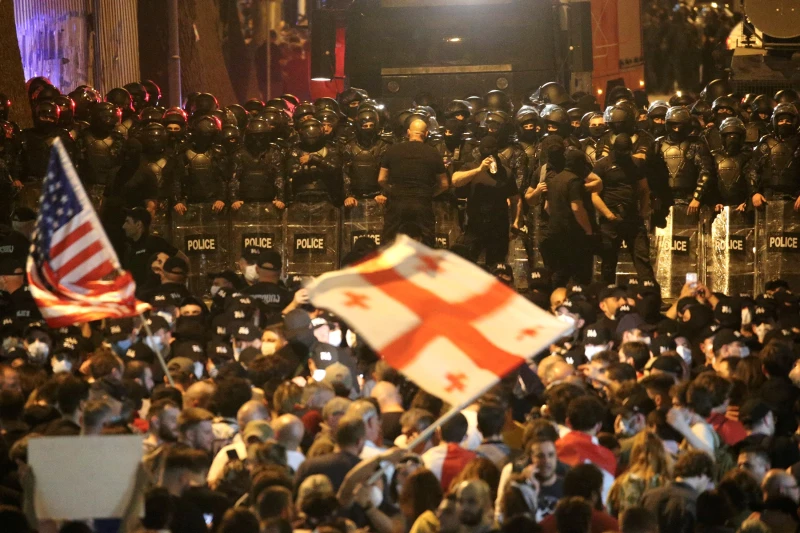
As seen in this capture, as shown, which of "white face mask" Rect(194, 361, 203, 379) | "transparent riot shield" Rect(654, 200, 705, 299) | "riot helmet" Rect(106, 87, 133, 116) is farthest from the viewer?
"riot helmet" Rect(106, 87, 133, 116)

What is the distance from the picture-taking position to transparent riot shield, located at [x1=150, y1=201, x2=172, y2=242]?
1684 centimetres

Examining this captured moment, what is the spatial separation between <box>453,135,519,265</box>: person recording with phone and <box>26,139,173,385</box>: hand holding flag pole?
25.3 feet

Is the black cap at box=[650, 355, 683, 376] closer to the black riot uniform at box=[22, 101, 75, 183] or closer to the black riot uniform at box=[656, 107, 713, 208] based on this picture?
the black riot uniform at box=[656, 107, 713, 208]

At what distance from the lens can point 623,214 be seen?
15.8 metres

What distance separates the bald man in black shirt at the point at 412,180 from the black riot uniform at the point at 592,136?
8.42ft

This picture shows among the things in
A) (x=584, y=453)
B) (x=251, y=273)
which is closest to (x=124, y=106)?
(x=251, y=273)

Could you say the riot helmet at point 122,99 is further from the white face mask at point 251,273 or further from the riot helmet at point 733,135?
the riot helmet at point 733,135

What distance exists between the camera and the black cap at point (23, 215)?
16594 millimetres

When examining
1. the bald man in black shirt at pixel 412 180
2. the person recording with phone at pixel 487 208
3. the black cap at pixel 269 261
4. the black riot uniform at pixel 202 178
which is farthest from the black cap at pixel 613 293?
the black riot uniform at pixel 202 178

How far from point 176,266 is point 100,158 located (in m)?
4.74

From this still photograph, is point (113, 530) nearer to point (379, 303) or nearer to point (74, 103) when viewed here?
point (379, 303)

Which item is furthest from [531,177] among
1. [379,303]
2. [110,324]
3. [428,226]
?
[379,303]

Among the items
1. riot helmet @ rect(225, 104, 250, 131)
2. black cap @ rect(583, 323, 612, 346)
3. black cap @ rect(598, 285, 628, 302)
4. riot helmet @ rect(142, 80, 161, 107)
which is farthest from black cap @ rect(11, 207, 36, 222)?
black cap @ rect(583, 323, 612, 346)

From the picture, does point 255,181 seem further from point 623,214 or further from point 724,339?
point 724,339
